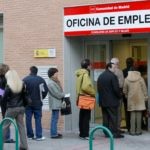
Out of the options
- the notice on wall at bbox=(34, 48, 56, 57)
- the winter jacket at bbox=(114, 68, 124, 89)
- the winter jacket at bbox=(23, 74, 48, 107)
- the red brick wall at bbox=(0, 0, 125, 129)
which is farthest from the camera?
the notice on wall at bbox=(34, 48, 56, 57)

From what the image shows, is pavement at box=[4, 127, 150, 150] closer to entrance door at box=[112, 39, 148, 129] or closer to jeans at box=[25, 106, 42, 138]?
jeans at box=[25, 106, 42, 138]

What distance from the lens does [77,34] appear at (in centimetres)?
1339

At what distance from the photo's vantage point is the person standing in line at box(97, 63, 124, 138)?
39.4 feet

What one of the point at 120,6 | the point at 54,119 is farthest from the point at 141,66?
the point at 54,119

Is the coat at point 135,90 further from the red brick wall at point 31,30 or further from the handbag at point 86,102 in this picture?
the red brick wall at point 31,30

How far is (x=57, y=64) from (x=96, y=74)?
1150 mm

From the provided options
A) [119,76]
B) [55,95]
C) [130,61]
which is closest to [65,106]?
[55,95]

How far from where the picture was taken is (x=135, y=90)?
12375 mm

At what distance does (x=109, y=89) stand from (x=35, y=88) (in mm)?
1767

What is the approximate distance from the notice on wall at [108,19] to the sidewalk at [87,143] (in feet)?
8.70

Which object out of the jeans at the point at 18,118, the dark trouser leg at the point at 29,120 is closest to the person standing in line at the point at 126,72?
the dark trouser leg at the point at 29,120

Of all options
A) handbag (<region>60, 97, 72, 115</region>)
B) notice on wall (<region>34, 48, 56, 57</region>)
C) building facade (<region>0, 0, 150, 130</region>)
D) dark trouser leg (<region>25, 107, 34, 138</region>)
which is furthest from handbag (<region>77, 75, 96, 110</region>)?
notice on wall (<region>34, 48, 56, 57</region>)

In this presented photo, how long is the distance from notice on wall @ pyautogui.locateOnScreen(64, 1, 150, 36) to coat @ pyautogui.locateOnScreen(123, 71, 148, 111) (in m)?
1.14

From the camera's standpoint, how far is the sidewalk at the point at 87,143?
11.1m
